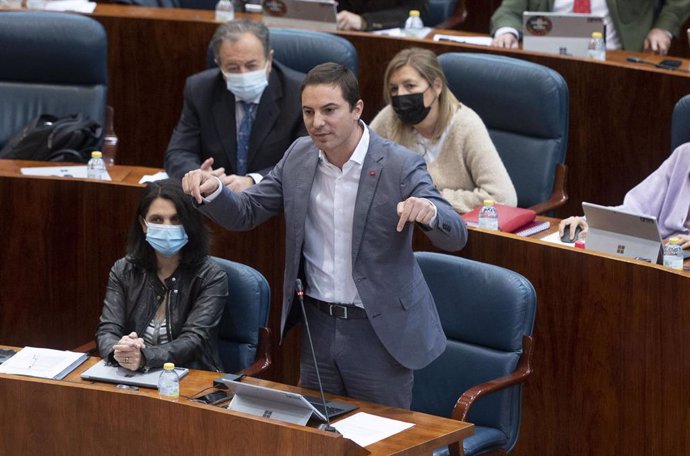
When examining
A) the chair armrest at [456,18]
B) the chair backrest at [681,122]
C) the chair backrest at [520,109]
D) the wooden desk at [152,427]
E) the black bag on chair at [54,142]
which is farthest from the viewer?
the chair armrest at [456,18]

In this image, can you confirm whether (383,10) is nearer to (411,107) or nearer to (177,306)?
(411,107)

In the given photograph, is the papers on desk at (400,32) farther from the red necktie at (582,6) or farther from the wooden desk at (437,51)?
the red necktie at (582,6)

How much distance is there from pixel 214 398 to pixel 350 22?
8.30ft

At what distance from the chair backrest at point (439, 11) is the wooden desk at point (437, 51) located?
3.43ft

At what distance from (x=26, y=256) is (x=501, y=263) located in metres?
1.44

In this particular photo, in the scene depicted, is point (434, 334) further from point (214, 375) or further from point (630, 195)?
point (630, 195)

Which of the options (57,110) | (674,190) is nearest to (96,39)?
(57,110)

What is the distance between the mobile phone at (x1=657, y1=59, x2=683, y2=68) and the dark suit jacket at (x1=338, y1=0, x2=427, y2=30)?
1105mm

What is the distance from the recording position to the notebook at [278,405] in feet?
8.94

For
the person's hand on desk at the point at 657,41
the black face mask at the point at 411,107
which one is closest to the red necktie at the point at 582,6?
the person's hand on desk at the point at 657,41

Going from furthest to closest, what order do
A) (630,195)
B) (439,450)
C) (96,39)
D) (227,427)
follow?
(96,39) → (630,195) → (439,450) → (227,427)

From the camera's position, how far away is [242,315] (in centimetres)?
346

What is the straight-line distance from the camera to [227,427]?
277 cm

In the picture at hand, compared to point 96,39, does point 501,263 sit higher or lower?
lower
